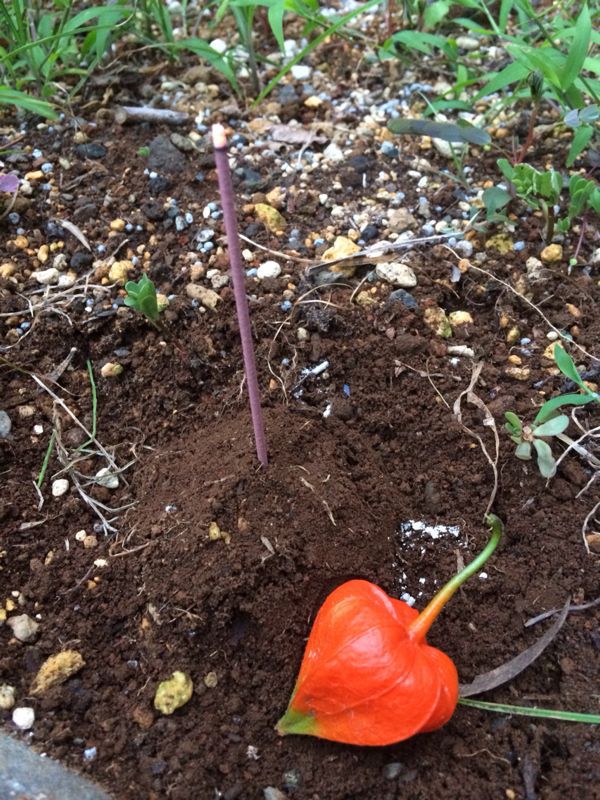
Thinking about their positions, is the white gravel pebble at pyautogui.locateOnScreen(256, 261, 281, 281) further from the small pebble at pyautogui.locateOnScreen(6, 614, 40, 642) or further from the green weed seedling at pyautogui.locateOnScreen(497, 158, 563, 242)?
the small pebble at pyautogui.locateOnScreen(6, 614, 40, 642)

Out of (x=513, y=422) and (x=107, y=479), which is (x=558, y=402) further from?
(x=107, y=479)

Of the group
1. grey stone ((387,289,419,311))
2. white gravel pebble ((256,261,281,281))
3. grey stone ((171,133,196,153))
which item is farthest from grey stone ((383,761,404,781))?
grey stone ((171,133,196,153))

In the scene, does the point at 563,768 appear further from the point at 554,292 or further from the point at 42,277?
the point at 42,277

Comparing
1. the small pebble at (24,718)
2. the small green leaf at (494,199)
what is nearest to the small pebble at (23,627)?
the small pebble at (24,718)

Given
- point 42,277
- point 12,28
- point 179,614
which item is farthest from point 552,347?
point 12,28

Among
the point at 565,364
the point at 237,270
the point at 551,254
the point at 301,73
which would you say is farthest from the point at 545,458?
the point at 301,73

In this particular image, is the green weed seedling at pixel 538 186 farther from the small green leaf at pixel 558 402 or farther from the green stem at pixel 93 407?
the green stem at pixel 93 407
